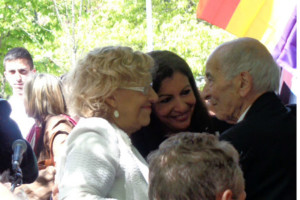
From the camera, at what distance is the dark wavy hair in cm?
343

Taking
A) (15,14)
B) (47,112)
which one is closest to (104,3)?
(15,14)

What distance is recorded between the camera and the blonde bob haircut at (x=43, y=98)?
4902 mm

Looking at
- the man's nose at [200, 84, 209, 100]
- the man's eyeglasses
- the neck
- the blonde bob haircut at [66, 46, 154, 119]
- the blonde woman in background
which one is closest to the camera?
the blonde bob haircut at [66, 46, 154, 119]

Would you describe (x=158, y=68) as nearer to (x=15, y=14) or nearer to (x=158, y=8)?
(x=15, y=14)

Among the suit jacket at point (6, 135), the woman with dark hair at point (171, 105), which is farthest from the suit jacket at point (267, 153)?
the suit jacket at point (6, 135)

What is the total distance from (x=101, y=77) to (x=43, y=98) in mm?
2194

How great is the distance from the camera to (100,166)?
2.51 metres

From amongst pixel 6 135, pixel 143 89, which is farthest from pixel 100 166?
pixel 6 135

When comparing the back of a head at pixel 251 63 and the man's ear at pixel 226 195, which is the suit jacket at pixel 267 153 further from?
the man's ear at pixel 226 195

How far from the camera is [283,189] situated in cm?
276

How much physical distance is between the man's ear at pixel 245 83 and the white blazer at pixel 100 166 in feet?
2.48

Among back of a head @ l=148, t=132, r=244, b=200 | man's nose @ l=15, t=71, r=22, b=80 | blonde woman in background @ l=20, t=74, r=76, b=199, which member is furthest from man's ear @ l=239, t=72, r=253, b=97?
man's nose @ l=15, t=71, r=22, b=80

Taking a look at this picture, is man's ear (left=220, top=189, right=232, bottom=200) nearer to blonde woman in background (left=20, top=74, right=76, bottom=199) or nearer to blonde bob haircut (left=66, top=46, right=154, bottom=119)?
blonde bob haircut (left=66, top=46, right=154, bottom=119)

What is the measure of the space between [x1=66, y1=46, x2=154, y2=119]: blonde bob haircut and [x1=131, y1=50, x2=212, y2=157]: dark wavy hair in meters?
0.37
